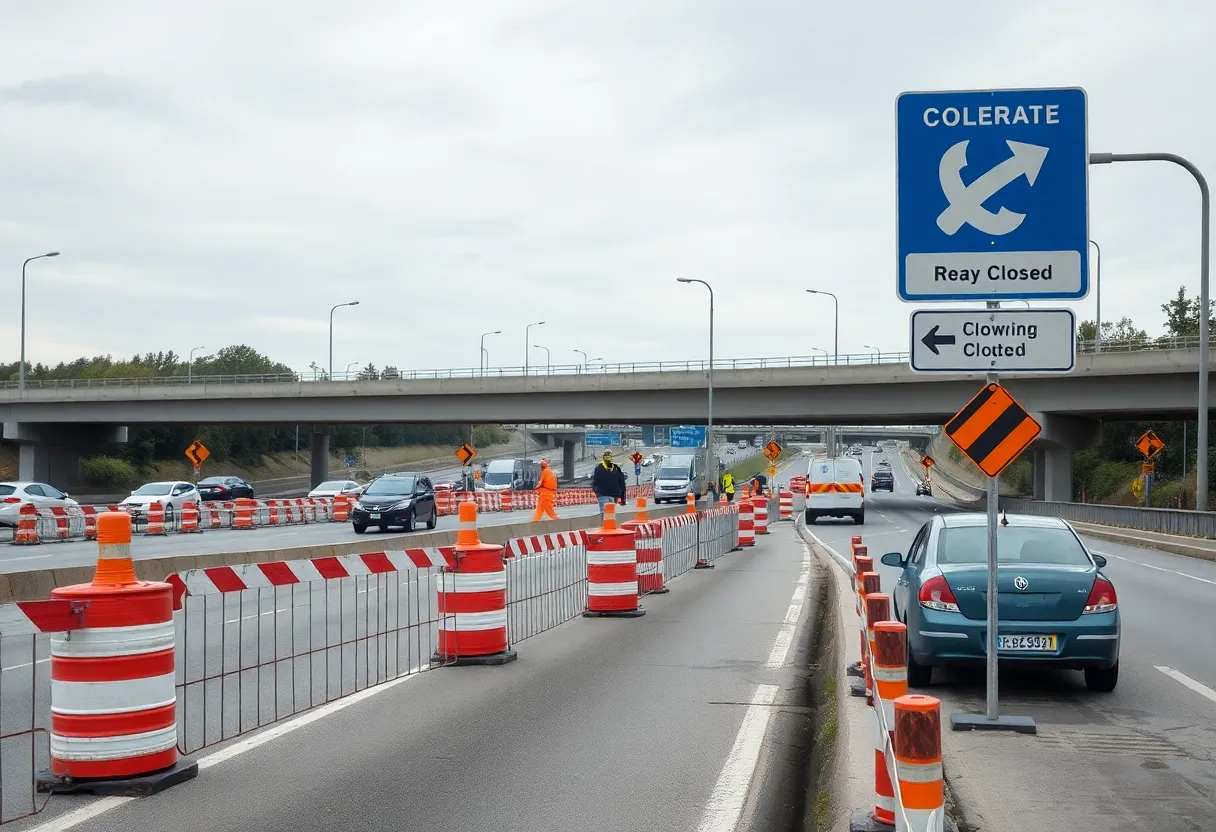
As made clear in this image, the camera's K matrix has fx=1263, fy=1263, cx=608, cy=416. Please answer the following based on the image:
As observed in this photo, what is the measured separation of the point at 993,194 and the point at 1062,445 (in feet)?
164

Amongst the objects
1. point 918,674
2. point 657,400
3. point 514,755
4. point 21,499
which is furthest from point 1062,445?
point 514,755

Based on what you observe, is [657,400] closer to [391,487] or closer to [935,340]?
[391,487]

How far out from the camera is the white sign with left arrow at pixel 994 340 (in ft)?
25.8

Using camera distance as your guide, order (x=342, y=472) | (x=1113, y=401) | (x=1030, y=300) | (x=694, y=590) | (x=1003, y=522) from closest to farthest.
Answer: (x=1030, y=300), (x=1003, y=522), (x=694, y=590), (x=1113, y=401), (x=342, y=472)

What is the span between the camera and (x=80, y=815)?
616 cm

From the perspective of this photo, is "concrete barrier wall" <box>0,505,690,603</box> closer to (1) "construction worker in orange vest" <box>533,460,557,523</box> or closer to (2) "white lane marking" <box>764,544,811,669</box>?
(1) "construction worker in orange vest" <box>533,460,557,523</box>

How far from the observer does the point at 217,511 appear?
42.2 m

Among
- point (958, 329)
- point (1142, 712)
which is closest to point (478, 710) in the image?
point (958, 329)

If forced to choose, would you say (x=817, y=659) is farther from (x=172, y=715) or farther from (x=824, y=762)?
(x=172, y=715)

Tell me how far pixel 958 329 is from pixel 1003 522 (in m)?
3.55

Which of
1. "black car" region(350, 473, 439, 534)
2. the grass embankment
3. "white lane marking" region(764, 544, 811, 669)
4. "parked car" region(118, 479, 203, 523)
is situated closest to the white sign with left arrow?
"white lane marking" region(764, 544, 811, 669)

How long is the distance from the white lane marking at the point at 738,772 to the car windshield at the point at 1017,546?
223cm

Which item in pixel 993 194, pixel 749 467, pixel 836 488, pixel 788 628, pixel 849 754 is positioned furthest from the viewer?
pixel 749 467

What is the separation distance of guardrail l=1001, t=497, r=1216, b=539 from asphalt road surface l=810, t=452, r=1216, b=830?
13800 mm
